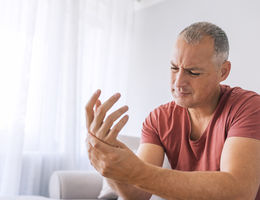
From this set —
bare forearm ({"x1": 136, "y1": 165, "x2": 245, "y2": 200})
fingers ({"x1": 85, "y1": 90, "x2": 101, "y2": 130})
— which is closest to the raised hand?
fingers ({"x1": 85, "y1": 90, "x2": 101, "y2": 130})

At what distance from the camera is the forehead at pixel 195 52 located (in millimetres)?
1232

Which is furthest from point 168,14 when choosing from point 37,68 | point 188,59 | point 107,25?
point 188,59

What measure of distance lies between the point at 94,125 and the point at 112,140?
0.24 feet

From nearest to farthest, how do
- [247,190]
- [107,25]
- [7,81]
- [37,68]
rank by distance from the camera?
1. [247,190]
2. [7,81]
3. [37,68]
4. [107,25]

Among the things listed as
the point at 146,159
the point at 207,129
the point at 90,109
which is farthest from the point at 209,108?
the point at 90,109

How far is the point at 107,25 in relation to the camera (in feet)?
10.6

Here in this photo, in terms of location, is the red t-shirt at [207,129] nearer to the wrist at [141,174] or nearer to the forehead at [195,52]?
the forehead at [195,52]

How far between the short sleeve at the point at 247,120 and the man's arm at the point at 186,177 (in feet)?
0.27

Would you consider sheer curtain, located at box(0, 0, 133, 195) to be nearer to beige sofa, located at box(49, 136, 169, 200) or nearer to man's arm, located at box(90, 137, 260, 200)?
beige sofa, located at box(49, 136, 169, 200)

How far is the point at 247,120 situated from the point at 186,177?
13.6 inches

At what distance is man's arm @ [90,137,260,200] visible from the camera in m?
0.89

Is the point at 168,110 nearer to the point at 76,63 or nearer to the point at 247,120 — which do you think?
the point at 247,120

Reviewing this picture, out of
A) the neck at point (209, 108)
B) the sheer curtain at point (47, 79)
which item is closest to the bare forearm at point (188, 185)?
the neck at point (209, 108)

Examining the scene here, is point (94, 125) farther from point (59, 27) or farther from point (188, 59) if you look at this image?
point (59, 27)
